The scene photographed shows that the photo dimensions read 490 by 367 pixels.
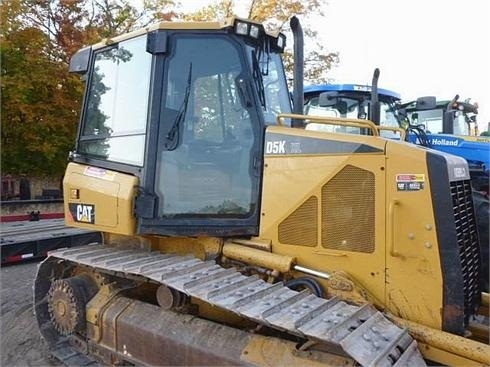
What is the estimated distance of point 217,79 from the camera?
366 centimetres

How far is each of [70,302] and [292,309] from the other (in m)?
2.17

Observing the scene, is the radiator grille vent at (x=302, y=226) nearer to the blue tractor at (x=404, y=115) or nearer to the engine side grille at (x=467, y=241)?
the engine side grille at (x=467, y=241)

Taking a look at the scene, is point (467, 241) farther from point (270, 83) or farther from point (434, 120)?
point (434, 120)

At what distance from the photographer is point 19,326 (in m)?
4.90

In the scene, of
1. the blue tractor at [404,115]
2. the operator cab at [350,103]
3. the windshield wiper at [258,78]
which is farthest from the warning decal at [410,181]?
the operator cab at [350,103]

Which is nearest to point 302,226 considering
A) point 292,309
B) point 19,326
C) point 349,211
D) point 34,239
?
point 349,211

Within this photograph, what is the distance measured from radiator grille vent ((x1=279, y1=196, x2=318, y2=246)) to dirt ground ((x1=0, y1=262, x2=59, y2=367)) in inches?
92.0

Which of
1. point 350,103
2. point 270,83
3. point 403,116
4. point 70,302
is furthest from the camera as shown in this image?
point 403,116

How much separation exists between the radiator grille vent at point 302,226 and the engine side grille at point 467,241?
868mm

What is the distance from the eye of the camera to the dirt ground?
13.8 feet

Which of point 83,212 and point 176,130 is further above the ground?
point 176,130

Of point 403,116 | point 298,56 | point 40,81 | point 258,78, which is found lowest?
point 258,78

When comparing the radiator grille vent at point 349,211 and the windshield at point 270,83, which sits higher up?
the windshield at point 270,83

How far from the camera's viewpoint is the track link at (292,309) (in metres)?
2.46
